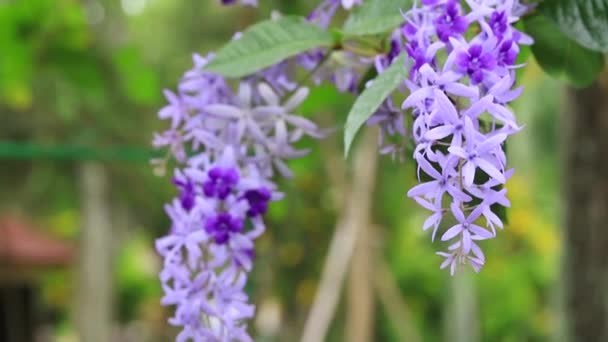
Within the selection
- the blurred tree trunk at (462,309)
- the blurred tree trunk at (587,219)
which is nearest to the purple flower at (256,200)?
the blurred tree trunk at (587,219)

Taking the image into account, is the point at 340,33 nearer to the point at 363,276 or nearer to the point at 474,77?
the point at 474,77

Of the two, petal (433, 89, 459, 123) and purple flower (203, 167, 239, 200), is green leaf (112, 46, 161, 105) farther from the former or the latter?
petal (433, 89, 459, 123)

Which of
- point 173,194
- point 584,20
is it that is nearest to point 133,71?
point 584,20

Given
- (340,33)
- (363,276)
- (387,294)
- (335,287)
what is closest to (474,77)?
(340,33)

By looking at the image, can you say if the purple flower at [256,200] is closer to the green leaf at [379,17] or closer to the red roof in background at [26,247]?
the green leaf at [379,17]

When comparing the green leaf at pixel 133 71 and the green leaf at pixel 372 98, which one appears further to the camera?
the green leaf at pixel 133 71

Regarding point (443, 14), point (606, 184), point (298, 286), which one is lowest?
point (443, 14)

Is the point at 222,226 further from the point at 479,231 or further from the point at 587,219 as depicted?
the point at 587,219
